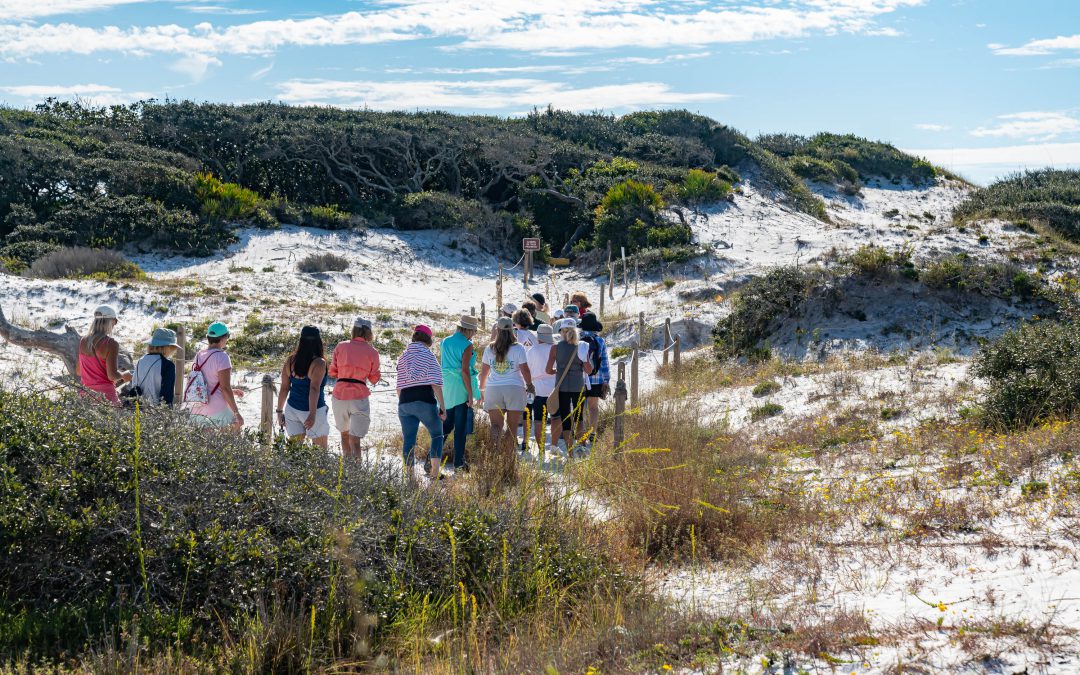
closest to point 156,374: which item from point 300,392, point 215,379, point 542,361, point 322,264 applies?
point 215,379

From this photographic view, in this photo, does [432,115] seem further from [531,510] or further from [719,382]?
[531,510]

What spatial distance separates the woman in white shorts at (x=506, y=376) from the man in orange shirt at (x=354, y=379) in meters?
1.03

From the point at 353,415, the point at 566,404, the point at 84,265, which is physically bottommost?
the point at 566,404

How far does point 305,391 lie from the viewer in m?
7.35

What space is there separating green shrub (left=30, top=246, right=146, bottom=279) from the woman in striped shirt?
15758 millimetres

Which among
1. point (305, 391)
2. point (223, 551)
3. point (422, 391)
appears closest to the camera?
point (223, 551)

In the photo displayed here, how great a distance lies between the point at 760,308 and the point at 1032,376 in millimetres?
7335

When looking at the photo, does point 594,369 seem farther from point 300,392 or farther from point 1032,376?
point 1032,376

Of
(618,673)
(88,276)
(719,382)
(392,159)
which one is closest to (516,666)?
(618,673)

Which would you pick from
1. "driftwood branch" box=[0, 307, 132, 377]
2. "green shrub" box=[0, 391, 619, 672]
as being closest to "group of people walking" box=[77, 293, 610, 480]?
"green shrub" box=[0, 391, 619, 672]

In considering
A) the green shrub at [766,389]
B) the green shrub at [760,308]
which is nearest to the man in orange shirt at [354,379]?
the green shrub at [766,389]

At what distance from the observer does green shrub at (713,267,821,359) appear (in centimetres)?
1538

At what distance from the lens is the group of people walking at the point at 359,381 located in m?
7.00

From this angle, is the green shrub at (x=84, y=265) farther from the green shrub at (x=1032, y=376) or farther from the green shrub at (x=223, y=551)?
the green shrub at (x=1032, y=376)
